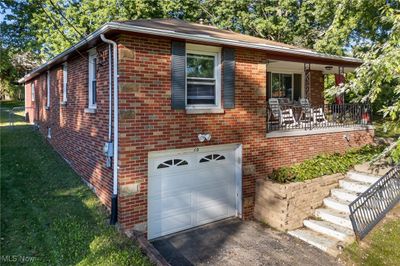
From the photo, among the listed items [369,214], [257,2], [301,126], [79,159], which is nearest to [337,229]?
[369,214]

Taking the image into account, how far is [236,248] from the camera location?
6.96m

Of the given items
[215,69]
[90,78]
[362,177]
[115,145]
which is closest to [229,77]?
[215,69]

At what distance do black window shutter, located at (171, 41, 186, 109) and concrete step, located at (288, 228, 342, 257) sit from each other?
4.30 meters

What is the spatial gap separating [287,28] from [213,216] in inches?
612

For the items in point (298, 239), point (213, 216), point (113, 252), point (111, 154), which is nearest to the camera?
point (113, 252)

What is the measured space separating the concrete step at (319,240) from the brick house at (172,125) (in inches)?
57.3

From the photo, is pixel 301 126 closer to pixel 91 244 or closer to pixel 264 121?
pixel 264 121

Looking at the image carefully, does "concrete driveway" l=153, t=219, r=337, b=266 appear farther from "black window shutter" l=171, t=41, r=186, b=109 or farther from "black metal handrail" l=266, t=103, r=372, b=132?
"black metal handrail" l=266, t=103, r=372, b=132

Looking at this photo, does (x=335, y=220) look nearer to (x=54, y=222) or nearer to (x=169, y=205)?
(x=169, y=205)

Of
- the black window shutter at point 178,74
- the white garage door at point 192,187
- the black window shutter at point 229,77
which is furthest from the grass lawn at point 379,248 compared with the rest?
the black window shutter at point 178,74

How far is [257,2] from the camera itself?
827 inches

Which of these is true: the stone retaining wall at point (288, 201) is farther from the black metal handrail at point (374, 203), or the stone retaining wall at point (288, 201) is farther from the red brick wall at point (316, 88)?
the red brick wall at point (316, 88)

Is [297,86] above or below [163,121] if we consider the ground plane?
above

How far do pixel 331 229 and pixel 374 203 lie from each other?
1290 millimetres
